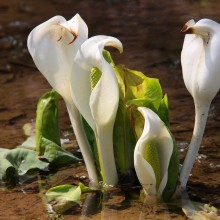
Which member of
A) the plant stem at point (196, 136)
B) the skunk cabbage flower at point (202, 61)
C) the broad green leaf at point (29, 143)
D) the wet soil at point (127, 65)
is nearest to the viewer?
the skunk cabbage flower at point (202, 61)

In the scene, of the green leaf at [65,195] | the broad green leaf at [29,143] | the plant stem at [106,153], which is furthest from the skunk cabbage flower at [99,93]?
the broad green leaf at [29,143]

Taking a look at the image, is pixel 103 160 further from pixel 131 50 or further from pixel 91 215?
pixel 131 50

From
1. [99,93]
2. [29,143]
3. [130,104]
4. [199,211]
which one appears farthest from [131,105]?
[29,143]

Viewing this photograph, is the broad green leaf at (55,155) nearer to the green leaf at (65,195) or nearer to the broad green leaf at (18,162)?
the broad green leaf at (18,162)

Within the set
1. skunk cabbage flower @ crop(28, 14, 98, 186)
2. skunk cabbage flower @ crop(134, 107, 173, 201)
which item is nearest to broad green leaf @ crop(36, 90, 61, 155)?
skunk cabbage flower @ crop(28, 14, 98, 186)

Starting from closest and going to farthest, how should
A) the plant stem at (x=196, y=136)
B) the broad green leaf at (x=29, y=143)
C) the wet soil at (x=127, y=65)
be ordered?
the plant stem at (x=196, y=136) < the wet soil at (x=127, y=65) < the broad green leaf at (x=29, y=143)

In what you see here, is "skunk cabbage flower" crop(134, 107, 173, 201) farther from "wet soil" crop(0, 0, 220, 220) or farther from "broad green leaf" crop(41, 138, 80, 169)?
"broad green leaf" crop(41, 138, 80, 169)
